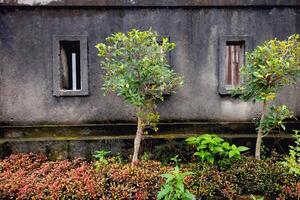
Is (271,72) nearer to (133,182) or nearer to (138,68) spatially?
(138,68)

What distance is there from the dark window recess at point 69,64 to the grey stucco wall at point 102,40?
0.34 m

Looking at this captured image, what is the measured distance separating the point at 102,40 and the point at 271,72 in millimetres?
4147

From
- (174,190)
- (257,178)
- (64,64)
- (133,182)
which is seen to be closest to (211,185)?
(257,178)

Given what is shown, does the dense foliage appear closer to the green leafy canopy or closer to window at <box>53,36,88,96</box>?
the green leafy canopy

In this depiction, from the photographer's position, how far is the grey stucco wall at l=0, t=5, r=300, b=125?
7281 mm

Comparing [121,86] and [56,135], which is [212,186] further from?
[56,135]

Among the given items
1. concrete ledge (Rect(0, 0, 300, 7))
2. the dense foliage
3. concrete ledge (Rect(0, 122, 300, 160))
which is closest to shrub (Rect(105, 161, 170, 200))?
the dense foliage

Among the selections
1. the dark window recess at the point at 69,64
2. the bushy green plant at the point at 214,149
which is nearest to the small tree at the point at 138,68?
the bushy green plant at the point at 214,149

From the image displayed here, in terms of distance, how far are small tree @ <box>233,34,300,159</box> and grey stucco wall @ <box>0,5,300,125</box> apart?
65.7 inches

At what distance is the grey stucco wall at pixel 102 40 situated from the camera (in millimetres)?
7281

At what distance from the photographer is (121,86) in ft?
17.8

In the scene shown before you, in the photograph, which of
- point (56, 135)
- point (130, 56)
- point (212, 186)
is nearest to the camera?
point (212, 186)

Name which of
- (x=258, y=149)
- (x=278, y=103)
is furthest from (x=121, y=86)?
(x=278, y=103)

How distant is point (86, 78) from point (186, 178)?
3658 mm
